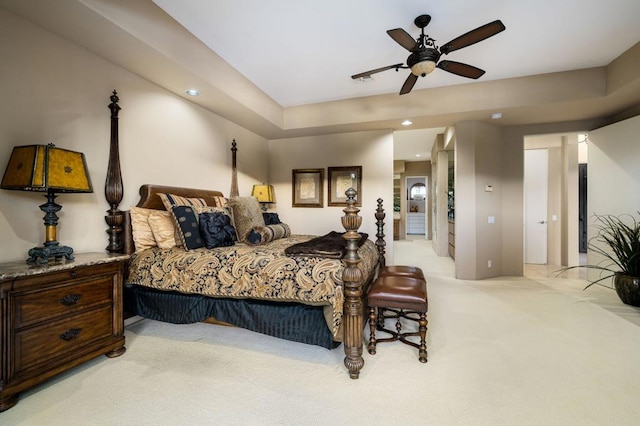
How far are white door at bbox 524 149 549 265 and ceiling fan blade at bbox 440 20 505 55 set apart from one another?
4861 mm

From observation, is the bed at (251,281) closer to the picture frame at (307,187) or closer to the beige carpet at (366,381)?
the beige carpet at (366,381)

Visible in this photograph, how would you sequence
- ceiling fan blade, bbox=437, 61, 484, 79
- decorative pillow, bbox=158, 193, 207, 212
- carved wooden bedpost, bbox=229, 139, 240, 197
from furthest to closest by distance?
carved wooden bedpost, bbox=229, 139, 240, 197
decorative pillow, bbox=158, 193, 207, 212
ceiling fan blade, bbox=437, 61, 484, 79

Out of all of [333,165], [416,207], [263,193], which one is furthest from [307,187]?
[416,207]

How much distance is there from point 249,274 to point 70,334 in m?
1.28

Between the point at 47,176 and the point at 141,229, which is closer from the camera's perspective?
the point at 47,176

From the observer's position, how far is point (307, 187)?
544cm

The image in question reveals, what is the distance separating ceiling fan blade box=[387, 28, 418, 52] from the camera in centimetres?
226

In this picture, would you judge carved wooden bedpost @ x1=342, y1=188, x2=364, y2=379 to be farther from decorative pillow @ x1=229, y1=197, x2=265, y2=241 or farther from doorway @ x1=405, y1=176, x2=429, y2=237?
doorway @ x1=405, y1=176, x2=429, y2=237

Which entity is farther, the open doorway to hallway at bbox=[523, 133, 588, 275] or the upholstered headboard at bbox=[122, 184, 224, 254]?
the open doorway to hallway at bbox=[523, 133, 588, 275]

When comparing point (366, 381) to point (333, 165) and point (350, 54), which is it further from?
point (333, 165)

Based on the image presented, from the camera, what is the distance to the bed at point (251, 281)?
204 centimetres

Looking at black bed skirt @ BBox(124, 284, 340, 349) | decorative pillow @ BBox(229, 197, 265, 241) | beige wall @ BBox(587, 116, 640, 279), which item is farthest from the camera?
beige wall @ BBox(587, 116, 640, 279)

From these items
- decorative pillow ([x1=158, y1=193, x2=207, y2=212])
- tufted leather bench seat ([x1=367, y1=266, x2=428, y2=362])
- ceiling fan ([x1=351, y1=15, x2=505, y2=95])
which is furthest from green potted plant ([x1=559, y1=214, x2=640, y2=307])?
decorative pillow ([x1=158, y1=193, x2=207, y2=212])

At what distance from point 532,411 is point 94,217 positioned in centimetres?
376
